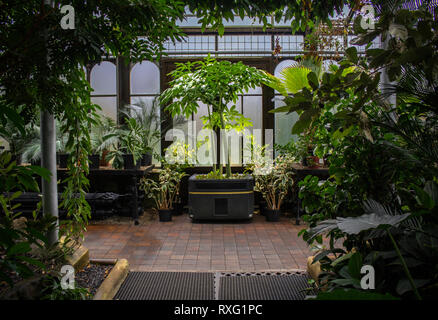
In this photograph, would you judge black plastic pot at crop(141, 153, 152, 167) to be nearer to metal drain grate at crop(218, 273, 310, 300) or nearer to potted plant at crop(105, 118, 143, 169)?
potted plant at crop(105, 118, 143, 169)

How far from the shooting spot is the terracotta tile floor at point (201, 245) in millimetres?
3439

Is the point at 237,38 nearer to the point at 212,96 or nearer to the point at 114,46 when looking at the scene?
the point at 212,96

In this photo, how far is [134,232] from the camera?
468cm

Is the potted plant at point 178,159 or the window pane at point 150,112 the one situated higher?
the window pane at point 150,112

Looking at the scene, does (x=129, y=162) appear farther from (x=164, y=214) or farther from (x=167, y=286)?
(x=167, y=286)

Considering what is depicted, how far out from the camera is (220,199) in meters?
5.14

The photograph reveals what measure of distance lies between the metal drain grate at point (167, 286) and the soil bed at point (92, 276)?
0.16 m

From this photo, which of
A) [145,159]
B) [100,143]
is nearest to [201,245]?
[145,159]

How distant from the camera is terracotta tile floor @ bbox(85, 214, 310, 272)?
3.44m

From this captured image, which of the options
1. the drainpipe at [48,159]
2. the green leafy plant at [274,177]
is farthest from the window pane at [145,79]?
the drainpipe at [48,159]

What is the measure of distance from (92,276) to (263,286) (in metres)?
1.28

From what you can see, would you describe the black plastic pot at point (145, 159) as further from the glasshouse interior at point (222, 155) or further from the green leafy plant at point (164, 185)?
the green leafy plant at point (164, 185)

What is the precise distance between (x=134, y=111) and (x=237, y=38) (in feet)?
7.10
